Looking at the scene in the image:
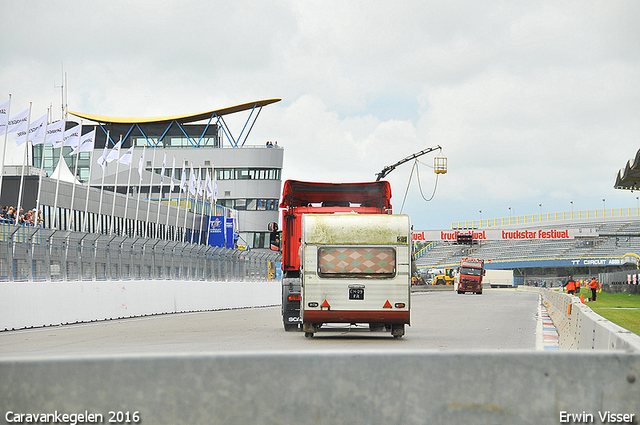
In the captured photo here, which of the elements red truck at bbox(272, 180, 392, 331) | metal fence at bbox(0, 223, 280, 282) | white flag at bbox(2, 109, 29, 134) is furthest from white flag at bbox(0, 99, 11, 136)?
red truck at bbox(272, 180, 392, 331)

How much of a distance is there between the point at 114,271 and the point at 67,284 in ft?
12.6

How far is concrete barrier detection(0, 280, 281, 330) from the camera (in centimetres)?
2011

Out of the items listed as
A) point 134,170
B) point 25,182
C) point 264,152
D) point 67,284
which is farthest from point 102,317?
point 264,152

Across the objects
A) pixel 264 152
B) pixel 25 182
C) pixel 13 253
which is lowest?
pixel 13 253

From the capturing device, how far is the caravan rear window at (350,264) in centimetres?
1641

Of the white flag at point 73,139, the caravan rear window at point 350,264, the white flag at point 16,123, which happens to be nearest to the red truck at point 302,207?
the caravan rear window at point 350,264

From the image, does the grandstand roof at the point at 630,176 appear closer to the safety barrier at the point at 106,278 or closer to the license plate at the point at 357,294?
the safety barrier at the point at 106,278

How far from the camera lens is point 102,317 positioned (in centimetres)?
2430

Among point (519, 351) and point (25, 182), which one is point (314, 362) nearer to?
point (519, 351)

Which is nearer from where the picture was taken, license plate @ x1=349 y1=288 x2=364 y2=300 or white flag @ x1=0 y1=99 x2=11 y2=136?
license plate @ x1=349 y1=288 x2=364 y2=300

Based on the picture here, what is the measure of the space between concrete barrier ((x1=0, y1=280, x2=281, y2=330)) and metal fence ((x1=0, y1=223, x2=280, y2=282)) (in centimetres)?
36

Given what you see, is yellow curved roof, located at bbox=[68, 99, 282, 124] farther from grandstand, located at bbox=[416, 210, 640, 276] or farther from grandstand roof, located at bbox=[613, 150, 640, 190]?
grandstand roof, located at bbox=[613, 150, 640, 190]

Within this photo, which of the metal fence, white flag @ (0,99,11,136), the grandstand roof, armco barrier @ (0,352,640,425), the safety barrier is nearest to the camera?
armco barrier @ (0,352,640,425)

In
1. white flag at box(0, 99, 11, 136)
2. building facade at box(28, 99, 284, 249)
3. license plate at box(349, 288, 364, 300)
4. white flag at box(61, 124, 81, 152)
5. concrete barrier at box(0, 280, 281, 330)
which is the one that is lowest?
concrete barrier at box(0, 280, 281, 330)
